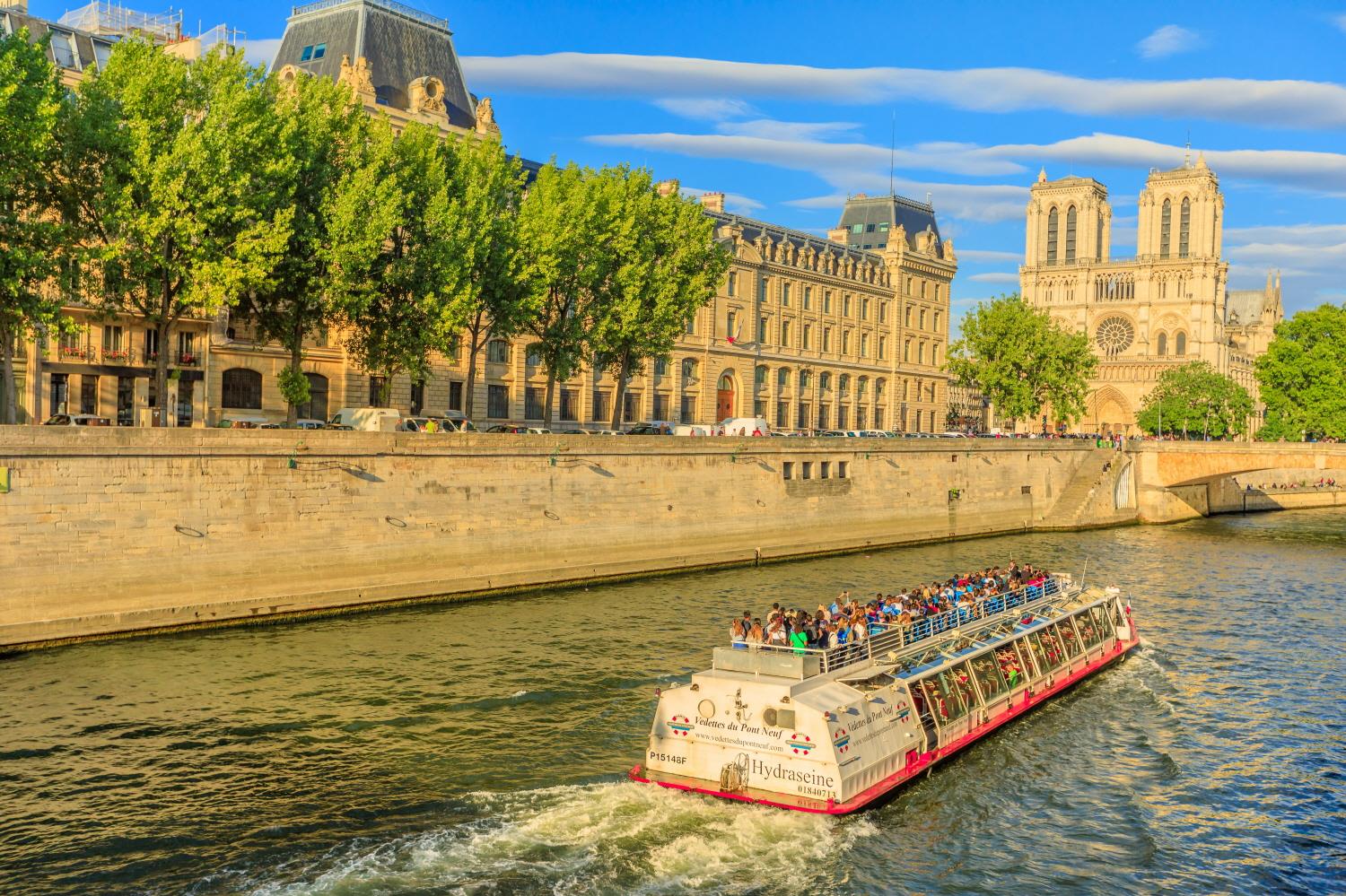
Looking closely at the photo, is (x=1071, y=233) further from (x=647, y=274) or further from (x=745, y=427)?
(x=647, y=274)

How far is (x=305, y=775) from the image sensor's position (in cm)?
2503

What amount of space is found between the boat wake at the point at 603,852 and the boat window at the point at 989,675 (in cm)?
775

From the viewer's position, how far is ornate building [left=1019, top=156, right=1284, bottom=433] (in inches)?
6978

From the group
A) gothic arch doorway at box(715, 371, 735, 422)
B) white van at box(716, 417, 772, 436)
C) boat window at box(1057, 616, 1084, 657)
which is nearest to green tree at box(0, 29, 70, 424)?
boat window at box(1057, 616, 1084, 657)

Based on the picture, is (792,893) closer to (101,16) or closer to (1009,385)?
(101,16)

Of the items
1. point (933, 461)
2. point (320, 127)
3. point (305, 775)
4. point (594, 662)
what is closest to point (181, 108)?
point (320, 127)

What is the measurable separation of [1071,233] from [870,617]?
16897 cm

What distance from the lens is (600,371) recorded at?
247ft

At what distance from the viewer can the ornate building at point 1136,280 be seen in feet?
582

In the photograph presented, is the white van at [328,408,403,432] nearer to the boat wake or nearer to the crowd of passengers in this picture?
the crowd of passengers

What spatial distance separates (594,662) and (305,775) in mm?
11691

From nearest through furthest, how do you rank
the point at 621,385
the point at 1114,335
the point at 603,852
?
the point at 603,852 → the point at 621,385 → the point at 1114,335

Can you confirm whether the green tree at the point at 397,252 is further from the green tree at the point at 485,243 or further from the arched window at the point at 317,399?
the arched window at the point at 317,399

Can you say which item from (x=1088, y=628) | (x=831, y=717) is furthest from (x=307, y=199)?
(x=831, y=717)
